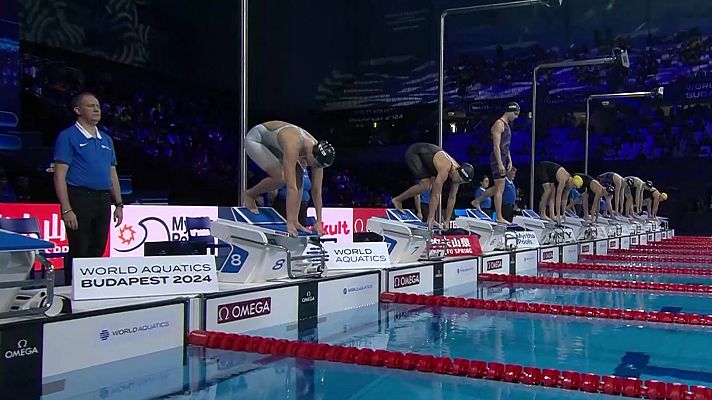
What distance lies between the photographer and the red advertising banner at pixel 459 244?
6633mm

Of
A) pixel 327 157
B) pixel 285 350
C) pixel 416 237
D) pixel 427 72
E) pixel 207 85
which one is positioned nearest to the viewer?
pixel 285 350

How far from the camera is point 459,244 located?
7.07 meters

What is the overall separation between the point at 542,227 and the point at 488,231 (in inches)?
79.4

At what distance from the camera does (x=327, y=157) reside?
4.54 metres

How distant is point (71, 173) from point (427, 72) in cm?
1690

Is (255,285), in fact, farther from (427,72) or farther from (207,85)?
(427,72)

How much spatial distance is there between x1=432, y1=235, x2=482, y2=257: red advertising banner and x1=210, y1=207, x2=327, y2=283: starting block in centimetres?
212

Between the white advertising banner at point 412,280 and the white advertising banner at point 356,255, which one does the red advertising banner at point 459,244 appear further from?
the white advertising banner at point 356,255

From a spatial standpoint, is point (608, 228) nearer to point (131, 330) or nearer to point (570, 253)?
point (570, 253)

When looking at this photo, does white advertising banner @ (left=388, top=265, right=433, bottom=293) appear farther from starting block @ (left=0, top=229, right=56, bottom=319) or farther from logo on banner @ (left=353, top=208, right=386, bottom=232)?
logo on banner @ (left=353, top=208, right=386, bottom=232)

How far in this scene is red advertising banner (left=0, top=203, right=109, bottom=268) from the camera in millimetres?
6398

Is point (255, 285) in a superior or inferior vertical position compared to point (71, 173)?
inferior

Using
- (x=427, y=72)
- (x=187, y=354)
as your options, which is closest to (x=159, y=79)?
(x=427, y=72)

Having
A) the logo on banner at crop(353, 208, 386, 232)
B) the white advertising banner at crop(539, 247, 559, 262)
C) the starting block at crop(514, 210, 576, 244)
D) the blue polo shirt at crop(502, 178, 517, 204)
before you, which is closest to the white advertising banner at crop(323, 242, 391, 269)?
the white advertising banner at crop(539, 247, 559, 262)
